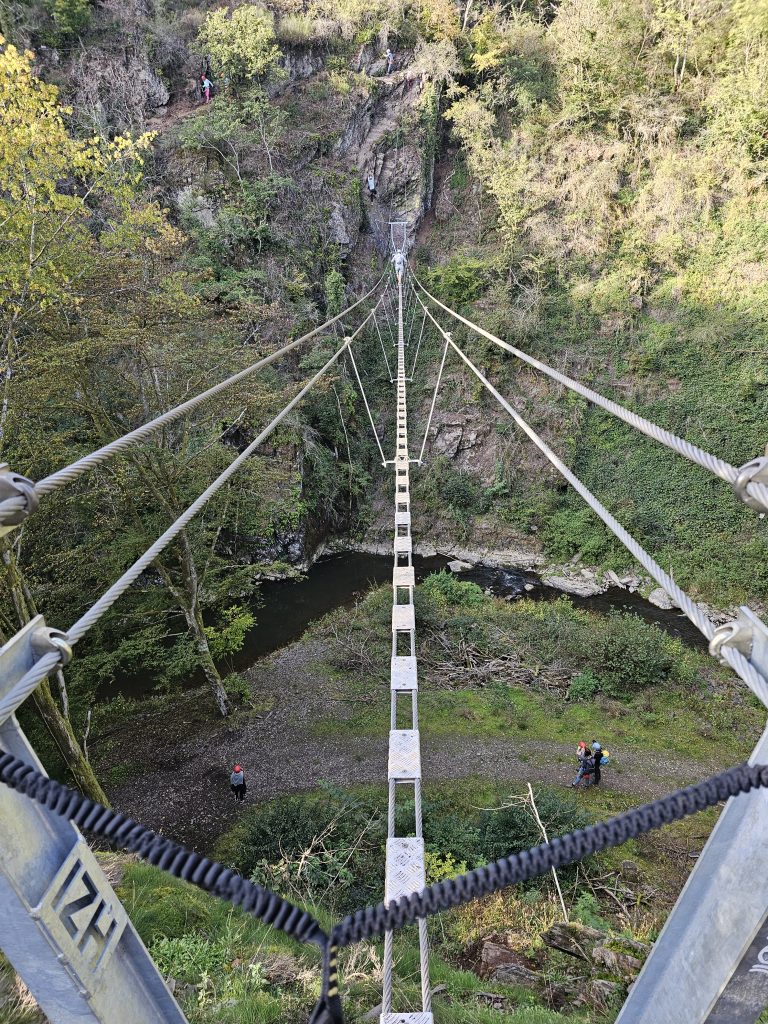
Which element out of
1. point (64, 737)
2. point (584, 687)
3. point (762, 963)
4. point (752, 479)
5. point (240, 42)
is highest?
point (240, 42)

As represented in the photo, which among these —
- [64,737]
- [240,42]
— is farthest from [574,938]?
[240,42]

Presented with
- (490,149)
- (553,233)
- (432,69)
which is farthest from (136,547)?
(432,69)

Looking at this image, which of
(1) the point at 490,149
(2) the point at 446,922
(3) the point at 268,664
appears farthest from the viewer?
(1) the point at 490,149

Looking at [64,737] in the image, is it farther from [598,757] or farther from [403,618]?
[598,757]

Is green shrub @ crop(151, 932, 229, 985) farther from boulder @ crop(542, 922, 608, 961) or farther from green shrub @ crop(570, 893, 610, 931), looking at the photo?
green shrub @ crop(570, 893, 610, 931)

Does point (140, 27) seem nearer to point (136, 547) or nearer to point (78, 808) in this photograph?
point (136, 547)

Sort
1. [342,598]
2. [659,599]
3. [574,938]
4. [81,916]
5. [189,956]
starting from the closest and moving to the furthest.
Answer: [81,916] → [189,956] → [574,938] → [659,599] → [342,598]
